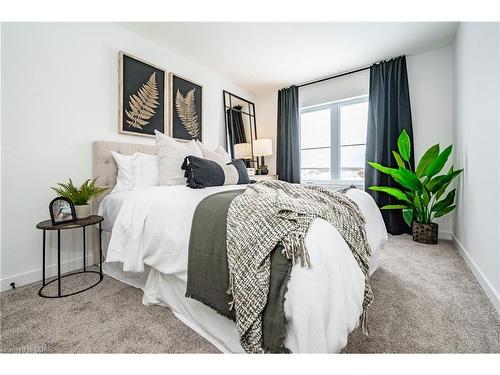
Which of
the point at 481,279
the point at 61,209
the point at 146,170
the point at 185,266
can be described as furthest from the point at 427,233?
the point at 61,209

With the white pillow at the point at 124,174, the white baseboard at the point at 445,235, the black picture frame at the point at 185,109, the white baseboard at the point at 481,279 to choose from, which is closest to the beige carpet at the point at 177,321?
the white baseboard at the point at 481,279

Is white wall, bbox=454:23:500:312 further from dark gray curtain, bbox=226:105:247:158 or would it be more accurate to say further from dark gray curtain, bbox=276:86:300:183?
dark gray curtain, bbox=226:105:247:158

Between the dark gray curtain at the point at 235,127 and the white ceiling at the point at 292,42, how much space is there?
2.03ft

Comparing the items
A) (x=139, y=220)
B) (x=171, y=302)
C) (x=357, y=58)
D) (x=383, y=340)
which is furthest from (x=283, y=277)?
(x=357, y=58)

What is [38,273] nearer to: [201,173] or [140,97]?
[201,173]

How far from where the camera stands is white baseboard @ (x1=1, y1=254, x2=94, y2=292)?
164 centimetres

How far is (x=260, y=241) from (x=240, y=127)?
3.28 m

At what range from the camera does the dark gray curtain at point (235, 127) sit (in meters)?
3.66

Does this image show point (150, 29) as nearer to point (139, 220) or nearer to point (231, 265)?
point (139, 220)

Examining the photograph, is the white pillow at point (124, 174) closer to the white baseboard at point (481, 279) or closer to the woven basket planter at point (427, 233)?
the white baseboard at point (481, 279)

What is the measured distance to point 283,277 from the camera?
0.78m

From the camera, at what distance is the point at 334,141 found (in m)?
3.77

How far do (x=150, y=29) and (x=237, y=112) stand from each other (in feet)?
5.64

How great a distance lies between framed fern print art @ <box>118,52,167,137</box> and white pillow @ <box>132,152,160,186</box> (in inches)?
19.2
